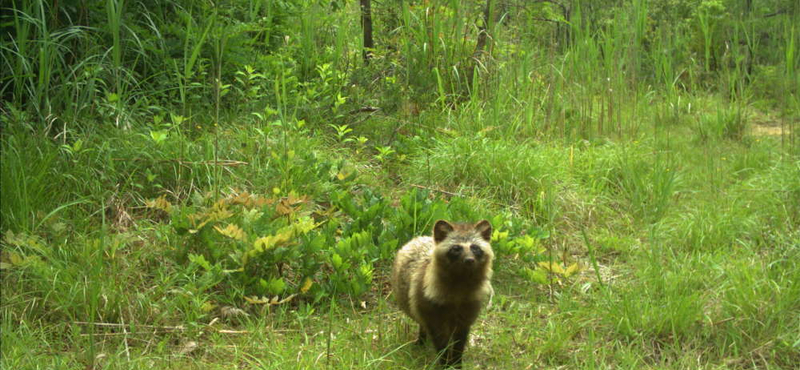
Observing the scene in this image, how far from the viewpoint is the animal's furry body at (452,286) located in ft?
10.5

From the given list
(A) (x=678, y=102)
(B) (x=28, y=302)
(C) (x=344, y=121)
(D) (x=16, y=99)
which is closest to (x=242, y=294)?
(B) (x=28, y=302)

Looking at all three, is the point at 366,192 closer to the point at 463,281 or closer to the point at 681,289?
the point at 463,281

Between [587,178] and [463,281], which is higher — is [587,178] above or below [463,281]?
below

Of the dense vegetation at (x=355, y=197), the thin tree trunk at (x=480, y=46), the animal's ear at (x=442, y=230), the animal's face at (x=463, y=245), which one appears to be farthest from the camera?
the thin tree trunk at (x=480, y=46)

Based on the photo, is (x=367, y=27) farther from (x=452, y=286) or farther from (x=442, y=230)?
(x=452, y=286)

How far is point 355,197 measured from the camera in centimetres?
479

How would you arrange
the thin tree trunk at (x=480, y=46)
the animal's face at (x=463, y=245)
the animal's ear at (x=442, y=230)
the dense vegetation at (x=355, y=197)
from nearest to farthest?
the animal's face at (x=463, y=245) < the animal's ear at (x=442, y=230) < the dense vegetation at (x=355, y=197) < the thin tree trunk at (x=480, y=46)

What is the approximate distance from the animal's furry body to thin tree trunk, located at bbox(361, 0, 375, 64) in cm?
358

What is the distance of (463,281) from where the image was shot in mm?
3207

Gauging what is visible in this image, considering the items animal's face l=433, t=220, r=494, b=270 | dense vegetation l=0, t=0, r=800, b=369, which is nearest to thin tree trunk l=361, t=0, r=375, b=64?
dense vegetation l=0, t=0, r=800, b=369

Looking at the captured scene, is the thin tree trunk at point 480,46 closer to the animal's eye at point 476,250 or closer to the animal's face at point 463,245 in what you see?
the animal's face at point 463,245

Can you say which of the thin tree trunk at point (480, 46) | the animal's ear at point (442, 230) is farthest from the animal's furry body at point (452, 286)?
the thin tree trunk at point (480, 46)

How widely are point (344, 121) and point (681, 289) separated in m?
3.27

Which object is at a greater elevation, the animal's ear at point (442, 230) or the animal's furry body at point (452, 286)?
the animal's ear at point (442, 230)
